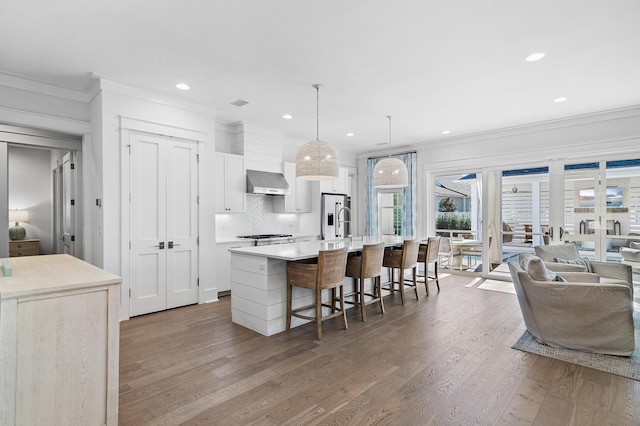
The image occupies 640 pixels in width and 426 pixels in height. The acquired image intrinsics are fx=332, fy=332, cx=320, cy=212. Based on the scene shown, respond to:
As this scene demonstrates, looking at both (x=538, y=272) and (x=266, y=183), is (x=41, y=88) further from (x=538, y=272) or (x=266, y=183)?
(x=538, y=272)

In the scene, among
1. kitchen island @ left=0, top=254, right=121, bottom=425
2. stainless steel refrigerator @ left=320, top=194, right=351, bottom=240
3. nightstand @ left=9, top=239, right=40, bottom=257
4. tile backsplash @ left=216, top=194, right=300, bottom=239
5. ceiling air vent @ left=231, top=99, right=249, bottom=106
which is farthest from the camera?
stainless steel refrigerator @ left=320, top=194, right=351, bottom=240

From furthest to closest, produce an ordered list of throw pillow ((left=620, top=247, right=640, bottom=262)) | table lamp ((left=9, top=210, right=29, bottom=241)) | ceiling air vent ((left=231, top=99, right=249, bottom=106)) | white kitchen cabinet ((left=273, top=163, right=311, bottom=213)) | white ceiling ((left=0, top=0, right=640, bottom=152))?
white kitchen cabinet ((left=273, top=163, right=311, bottom=213)) < table lamp ((left=9, top=210, right=29, bottom=241)) < throw pillow ((left=620, top=247, right=640, bottom=262)) < ceiling air vent ((left=231, top=99, right=249, bottom=106)) < white ceiling ((left=0, top=0, right=640, bottom=152))

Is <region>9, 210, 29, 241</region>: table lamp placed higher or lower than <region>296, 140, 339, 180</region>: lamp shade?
lower

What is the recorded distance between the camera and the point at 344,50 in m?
3.25

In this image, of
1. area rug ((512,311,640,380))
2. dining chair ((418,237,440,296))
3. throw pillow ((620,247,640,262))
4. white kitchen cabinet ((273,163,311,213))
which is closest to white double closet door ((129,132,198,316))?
white kitchen cabinet ((273,163,311,213))

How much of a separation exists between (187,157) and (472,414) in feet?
14.3

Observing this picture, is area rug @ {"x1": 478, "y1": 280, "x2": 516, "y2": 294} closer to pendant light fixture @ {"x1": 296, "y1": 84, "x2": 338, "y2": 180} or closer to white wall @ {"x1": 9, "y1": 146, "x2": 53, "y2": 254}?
pendant light fixture @ {"x1": 296, "y1": 84, "x2": 338, "y2": 180}

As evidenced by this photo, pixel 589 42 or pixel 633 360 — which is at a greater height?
pixel 589 42

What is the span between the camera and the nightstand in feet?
17.2

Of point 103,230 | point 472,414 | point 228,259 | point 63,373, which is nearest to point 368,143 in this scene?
point 228,259

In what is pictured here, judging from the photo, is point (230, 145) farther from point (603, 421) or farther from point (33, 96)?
point (603, 421)

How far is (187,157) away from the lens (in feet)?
15.4

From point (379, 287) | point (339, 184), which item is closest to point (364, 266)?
point (379, 287)

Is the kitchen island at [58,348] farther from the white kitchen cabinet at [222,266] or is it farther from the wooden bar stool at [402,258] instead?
the wooden bar stool at [402,258]
